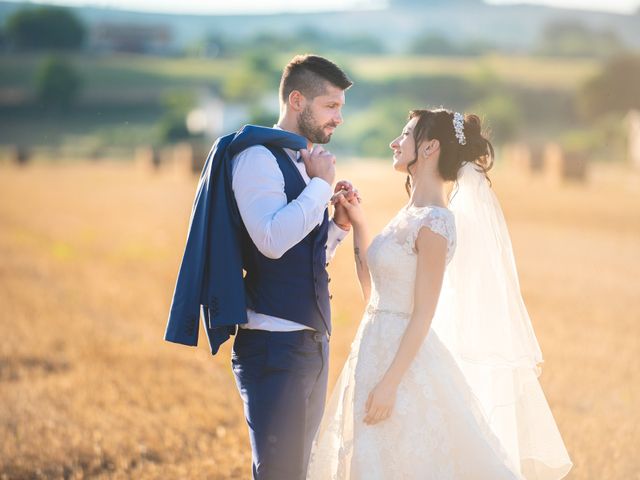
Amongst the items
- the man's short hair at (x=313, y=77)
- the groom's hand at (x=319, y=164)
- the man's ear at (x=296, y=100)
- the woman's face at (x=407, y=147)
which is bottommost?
the groom's hand at (x=319, y=164)

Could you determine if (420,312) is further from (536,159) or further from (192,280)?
(536,159)

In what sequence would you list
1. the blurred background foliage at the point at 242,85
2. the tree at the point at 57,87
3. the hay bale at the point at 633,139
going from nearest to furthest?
the hay bale at the point at 633,139 < the blurred background foliage at the point at 242,85 < the tree at the point at 57,87

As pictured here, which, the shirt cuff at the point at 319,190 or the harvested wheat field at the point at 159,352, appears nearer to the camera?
the shirt cuff at the point at 319,190

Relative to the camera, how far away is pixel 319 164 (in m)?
4.24

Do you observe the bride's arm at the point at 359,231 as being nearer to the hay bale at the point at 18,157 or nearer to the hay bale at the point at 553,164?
the hay bale at the point at 553,164

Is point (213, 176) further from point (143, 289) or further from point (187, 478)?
point (143, 289)

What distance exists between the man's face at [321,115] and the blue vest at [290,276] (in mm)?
157

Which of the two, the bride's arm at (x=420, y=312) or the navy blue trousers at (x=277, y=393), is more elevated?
the bride's arm at (x=420, y=312)

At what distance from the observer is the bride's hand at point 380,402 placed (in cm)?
→ 413

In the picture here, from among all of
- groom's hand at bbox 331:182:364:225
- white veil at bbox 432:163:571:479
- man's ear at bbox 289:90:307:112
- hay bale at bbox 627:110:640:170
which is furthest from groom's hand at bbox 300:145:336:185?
hay bale at bbox 627:110:640:170

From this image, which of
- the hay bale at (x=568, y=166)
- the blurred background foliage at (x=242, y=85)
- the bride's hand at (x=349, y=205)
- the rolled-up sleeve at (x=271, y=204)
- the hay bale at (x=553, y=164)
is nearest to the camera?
the rolled-up sleeve at (x=271, y=204)

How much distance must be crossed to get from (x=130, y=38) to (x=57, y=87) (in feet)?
165

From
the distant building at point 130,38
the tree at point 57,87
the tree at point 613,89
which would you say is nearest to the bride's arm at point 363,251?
the tree at point 613,89

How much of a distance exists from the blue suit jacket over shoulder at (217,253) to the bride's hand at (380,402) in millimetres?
613
